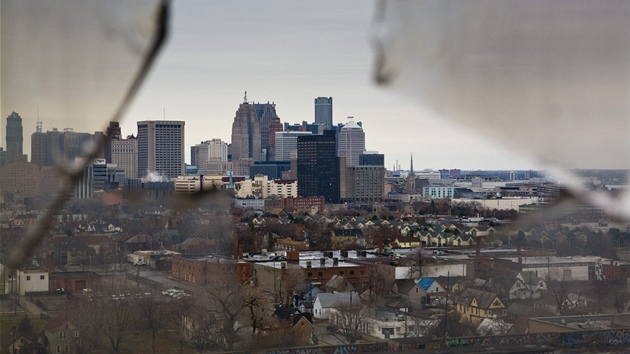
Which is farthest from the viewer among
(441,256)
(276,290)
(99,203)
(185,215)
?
(99,203)

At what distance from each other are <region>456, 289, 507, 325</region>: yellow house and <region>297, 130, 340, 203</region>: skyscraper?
31175mm

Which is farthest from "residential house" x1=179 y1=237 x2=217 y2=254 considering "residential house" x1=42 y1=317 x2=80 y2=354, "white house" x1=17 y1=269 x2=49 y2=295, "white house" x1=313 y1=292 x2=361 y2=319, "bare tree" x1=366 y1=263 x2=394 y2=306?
"residential house" x1=42 y1=317 x2=80 y2=354

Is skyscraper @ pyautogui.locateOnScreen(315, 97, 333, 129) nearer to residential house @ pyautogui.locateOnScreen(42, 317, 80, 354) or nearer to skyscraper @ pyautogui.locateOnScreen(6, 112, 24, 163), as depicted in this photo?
skyscraper @ pyautogui.locateOnScreen(6, 112, 24, 163)

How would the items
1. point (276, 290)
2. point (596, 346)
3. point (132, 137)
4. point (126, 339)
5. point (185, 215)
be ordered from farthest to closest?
point (132, 137) → point (185, 215) → point (276, 290) → point (126, 339) → point (596, 346)

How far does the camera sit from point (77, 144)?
12.9m

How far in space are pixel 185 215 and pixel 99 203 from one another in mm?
3160

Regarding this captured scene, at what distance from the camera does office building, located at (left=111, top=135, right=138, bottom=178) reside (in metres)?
39.4

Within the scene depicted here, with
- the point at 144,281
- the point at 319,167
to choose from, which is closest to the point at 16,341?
the point at 144,281

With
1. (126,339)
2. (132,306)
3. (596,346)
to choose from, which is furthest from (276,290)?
(596,346)

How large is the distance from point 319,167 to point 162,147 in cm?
699

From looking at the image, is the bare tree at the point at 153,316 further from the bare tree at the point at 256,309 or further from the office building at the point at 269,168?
the office building at the point at 269,168

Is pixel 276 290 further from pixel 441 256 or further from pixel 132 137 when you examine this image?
pixel 132 137

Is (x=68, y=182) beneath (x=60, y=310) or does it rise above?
above

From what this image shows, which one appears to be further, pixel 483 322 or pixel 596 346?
pixel 483 322
